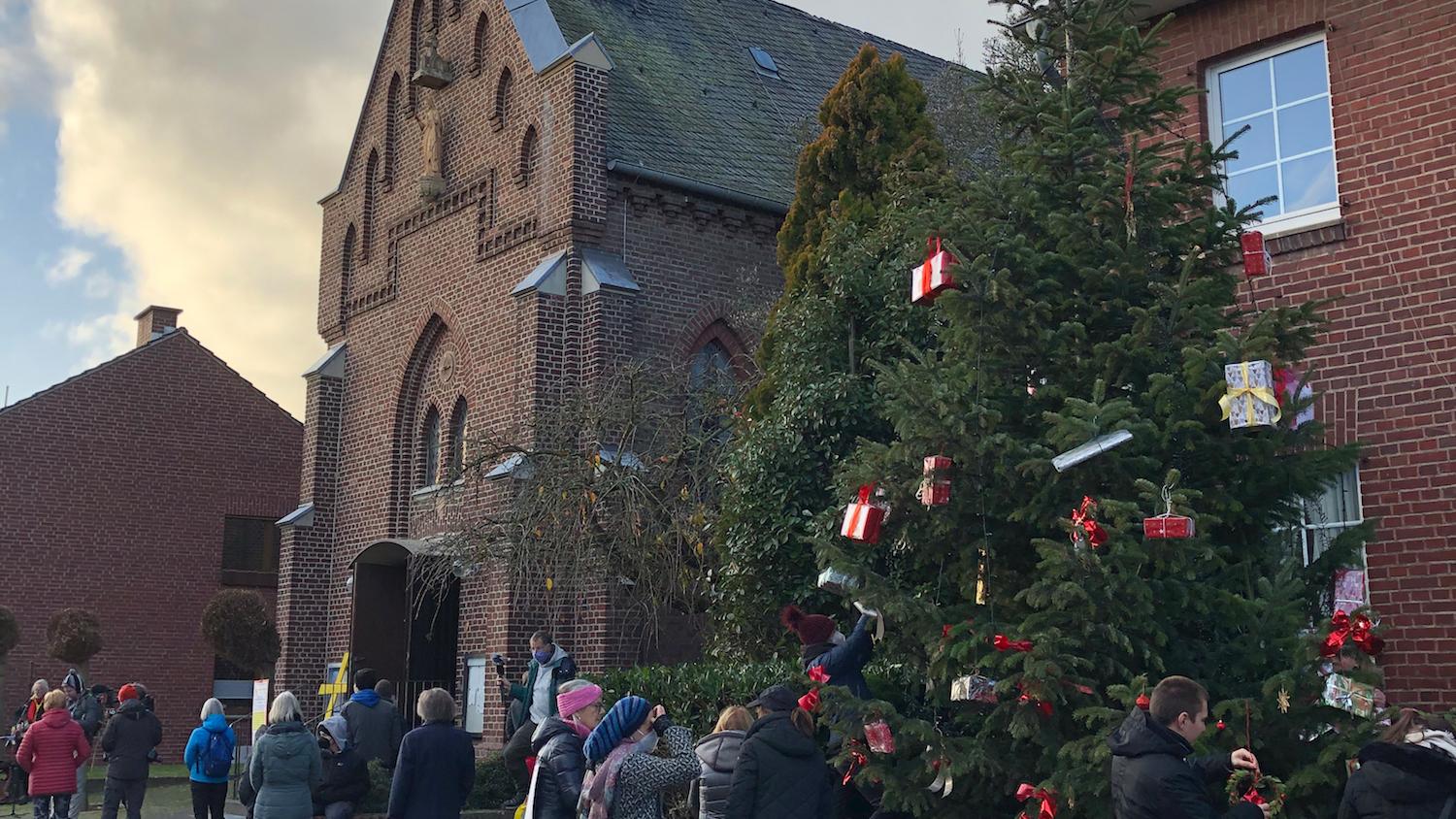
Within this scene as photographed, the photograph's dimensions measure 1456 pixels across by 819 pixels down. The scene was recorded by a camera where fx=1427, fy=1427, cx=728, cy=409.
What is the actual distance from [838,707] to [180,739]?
83.9 feet

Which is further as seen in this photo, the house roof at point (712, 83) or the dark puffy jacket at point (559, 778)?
the house roof at point (712, 83)

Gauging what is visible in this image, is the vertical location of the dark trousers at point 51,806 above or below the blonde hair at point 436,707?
below

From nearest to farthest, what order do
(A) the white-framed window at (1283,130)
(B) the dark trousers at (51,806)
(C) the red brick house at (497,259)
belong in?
(A) the white-framed window at (1283,130)
(B) the dark trousers at (51,806)
(C) the red brick house at (497,259)

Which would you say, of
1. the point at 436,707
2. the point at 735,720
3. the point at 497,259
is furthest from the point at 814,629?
the point at 497,259

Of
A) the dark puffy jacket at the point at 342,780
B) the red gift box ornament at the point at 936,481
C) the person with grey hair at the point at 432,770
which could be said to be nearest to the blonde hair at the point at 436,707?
the person with grey hair at the point at 432,770

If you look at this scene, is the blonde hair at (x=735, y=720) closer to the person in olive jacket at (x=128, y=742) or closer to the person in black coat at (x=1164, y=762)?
the person in black coat at (x=1164, y=762)

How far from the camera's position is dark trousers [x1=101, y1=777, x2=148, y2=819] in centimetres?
1464

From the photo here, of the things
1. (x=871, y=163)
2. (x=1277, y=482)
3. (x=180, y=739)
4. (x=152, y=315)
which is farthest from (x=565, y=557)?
(x=152, y=315)

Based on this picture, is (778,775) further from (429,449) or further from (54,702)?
(429,449)

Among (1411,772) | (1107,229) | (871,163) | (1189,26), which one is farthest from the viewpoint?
(871,163)

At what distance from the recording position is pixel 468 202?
22281 mm

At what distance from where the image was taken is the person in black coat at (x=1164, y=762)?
5.51 metres

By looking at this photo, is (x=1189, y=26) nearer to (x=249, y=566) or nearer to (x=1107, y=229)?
(x=1107, y=229)

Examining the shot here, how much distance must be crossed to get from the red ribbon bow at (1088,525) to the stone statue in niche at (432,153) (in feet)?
57.8
